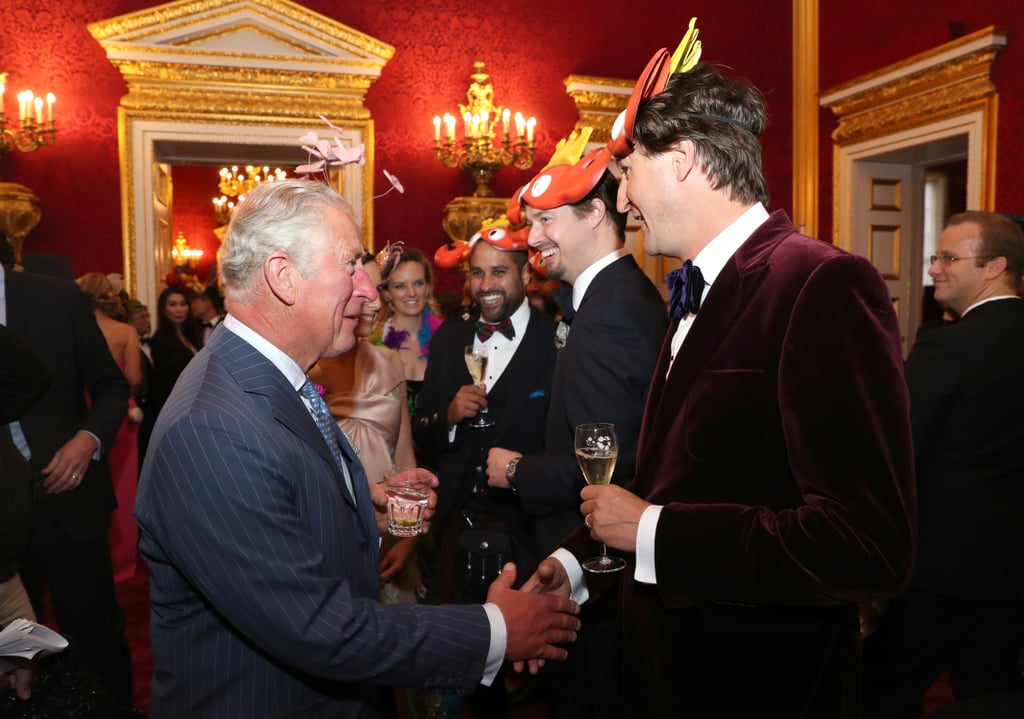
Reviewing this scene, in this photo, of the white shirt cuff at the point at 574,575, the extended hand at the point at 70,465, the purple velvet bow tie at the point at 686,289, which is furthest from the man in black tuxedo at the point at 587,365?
the extended hand at the point at 70,465

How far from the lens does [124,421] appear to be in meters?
5.02

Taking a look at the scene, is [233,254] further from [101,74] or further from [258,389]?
[101,74]

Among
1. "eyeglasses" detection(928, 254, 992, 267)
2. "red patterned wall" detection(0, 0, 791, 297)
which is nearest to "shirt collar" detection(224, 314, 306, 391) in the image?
"eyeglasses" detection(928, 254, 992, 267)

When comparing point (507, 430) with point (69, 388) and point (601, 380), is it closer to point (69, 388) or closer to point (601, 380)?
point (601, 380)

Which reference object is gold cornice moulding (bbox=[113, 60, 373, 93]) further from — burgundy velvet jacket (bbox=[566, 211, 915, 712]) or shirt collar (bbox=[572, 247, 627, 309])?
burgundy velvet jacket (bbox=[566, 211, 915, 712])

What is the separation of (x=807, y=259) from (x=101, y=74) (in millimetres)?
6987

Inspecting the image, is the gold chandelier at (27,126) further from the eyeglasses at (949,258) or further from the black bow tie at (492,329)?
the eyeglasses at (949,258)

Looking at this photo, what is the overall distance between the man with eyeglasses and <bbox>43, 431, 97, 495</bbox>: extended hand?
2670 millimetres

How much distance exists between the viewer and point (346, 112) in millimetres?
7340

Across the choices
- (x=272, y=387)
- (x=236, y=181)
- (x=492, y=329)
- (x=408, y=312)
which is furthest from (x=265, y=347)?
(x=236, y=181)

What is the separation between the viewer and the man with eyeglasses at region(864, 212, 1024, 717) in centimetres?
265

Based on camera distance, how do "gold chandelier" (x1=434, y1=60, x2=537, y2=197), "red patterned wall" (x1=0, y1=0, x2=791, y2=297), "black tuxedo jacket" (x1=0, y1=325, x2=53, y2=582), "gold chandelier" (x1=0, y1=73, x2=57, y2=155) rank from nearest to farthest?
Answer: "black tuxedo jacket" (x1=0, y1=325, x2=53, y2=582) → "gold chandelier" (x1=0, y1=73, x2=57, y2=155) → "red patterned wall" (x1=0, y1=0, x2=791, y2=297) → "gold chandelier" (x1=434, y1=60, x2=537, y2=197)

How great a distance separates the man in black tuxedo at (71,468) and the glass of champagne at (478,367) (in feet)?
4.02

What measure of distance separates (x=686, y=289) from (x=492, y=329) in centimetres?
195
